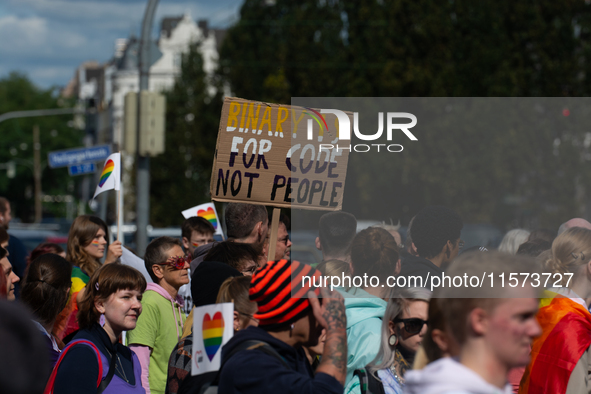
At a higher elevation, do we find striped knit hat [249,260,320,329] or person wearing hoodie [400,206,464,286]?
person wearing hoodie [400,206,464,286]

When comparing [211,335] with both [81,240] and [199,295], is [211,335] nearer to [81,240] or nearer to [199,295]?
[199,295]

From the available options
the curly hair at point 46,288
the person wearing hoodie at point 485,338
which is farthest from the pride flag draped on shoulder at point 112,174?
the person wearing hoodie at point 485,338

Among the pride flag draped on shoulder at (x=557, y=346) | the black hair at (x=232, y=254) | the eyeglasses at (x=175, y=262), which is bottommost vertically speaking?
the pride flag draped on shoulder at (x=557, y=346)

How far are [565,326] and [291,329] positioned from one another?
1686 mm

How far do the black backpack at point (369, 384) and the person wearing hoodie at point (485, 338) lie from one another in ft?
5.20

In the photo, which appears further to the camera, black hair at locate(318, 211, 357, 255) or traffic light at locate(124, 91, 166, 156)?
traffic light at locate(124, 91, 166, 156)

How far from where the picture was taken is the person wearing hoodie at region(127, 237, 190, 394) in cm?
456

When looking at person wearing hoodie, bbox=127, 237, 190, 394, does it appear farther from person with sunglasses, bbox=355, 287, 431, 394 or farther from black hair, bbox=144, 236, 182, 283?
person with sunglasses, bbox=355, 287, 431, 394

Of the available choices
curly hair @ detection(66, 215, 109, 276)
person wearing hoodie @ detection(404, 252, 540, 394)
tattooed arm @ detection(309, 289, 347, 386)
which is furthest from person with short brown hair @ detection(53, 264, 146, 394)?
curly hair @ detection(66, 215, 109, 276)

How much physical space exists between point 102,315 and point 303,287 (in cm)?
165

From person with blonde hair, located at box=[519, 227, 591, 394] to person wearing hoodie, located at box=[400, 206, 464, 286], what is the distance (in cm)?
53

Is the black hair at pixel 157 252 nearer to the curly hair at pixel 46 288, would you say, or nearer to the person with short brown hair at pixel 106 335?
the curly hair at pixel 46 288

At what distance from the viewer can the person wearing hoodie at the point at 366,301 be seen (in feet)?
11.7

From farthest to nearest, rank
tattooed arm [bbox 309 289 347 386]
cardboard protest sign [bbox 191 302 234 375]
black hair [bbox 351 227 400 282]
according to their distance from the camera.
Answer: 1. black hair [bbox 351 227 400 282]
2. cardboard protest sign [bbox 191 302 234 375]
3. tattooed arm [bbox 309 289 347 386]
